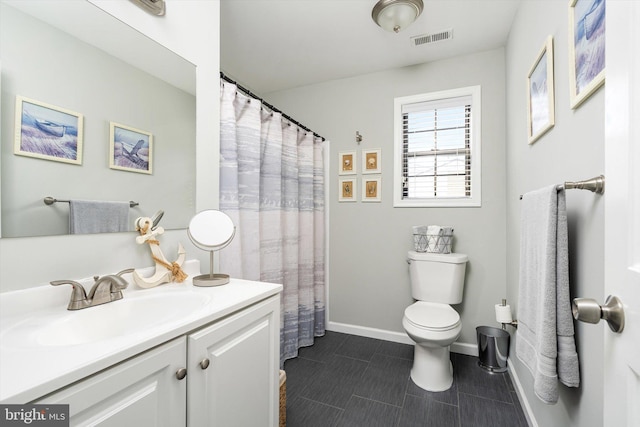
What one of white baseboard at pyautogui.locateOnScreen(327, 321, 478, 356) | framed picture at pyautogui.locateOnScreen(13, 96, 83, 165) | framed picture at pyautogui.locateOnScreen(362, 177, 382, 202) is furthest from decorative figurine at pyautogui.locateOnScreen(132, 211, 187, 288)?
white baseboard at pyautogui.locateOnScreen(327, 321, 478, 356)

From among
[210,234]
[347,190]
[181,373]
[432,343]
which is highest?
[347,190]

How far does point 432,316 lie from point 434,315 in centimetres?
3

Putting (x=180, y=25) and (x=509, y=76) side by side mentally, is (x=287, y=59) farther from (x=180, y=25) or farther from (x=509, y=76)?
(x=509, y=76)

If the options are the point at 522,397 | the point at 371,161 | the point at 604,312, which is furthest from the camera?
the point at 371,161

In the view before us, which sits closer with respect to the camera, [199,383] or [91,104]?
[199,383]

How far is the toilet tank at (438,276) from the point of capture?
2.10m

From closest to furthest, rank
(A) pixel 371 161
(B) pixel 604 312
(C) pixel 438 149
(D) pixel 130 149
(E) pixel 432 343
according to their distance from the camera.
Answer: (B) pixel 604 312 < (D) pixel 130 149 < (E) pixel 432 343 < (C) pixel 438 149 < (A) pixel 371 161

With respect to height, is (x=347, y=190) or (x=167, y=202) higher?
(x=347, y=190)

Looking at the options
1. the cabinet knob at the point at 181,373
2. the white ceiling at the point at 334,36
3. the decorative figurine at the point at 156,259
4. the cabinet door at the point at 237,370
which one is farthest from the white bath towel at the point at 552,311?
the white ceiling at the point at 334,36

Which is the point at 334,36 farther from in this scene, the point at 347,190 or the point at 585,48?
the point at 585,48

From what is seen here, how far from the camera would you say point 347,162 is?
268 centimetres

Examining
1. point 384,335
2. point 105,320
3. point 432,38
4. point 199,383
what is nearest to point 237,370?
point 199,383

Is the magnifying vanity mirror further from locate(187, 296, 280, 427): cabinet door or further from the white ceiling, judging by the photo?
the white ceiling

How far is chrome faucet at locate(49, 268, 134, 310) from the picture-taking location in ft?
2.85
